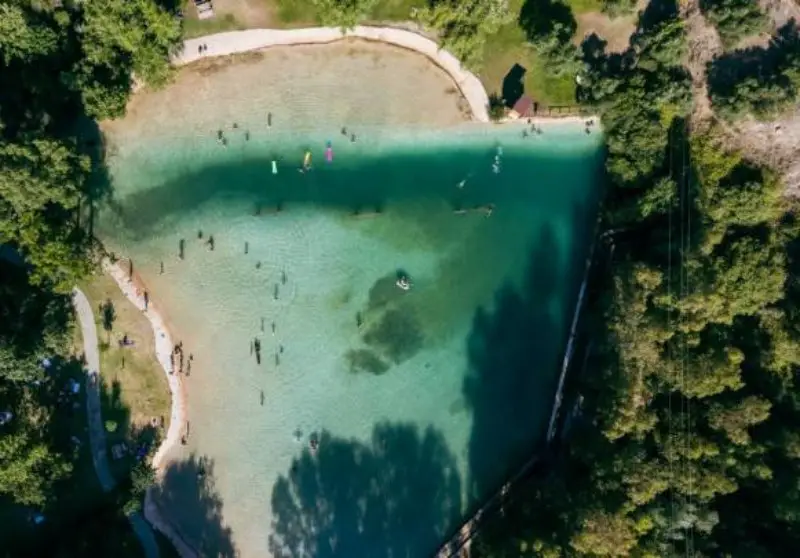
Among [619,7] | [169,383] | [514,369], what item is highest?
[619,7]

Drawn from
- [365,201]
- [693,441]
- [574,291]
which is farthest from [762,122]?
[365,201]

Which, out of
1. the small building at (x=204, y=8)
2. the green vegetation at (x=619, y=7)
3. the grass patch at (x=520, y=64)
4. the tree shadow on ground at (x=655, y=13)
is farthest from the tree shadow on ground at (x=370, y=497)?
the tree shadow on ground at (x=655, y=13)

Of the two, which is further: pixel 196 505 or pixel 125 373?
pixel 196 505

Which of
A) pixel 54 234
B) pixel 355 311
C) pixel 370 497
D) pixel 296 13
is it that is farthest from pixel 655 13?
pixel 54 234

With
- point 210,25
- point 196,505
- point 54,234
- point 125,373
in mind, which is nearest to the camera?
point 54,234

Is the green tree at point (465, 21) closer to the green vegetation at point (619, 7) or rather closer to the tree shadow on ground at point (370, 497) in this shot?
the green vegetation at point (619, 7)

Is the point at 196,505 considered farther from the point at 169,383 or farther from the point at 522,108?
the point at 522,108

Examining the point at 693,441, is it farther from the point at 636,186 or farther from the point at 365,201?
the point at 365,201
